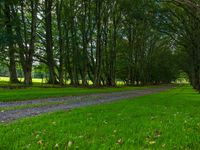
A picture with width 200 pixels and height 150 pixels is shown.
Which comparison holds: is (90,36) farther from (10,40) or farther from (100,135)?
(100,135)

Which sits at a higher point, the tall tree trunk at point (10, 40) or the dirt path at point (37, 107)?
the tall tree trunk at point (10, 40)

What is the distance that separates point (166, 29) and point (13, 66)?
2108cm

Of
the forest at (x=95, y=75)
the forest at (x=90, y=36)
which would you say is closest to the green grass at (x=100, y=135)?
the forest at (x=95, y=75)

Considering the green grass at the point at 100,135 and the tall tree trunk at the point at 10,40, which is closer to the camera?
the green grass at the point at 100,135

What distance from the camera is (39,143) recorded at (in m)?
6.68

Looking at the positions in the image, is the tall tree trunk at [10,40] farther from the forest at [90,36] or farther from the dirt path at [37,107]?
the dirt path at [37,107]

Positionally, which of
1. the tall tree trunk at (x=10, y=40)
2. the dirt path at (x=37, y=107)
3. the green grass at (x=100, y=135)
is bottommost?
the green grass at (x=100, y=135)

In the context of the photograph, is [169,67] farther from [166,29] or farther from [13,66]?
[13,66]

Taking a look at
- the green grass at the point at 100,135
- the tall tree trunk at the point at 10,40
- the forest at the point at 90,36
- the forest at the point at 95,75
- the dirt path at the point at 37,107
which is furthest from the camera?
the forest at the point at 90,36

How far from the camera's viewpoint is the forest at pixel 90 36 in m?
35.4

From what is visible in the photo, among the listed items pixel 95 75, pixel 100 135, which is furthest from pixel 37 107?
pixel 95 75

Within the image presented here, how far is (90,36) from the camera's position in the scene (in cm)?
4734

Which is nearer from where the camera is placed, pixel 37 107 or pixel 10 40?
pixel 37 107

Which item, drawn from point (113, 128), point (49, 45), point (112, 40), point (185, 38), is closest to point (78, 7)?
point (49, 45)
